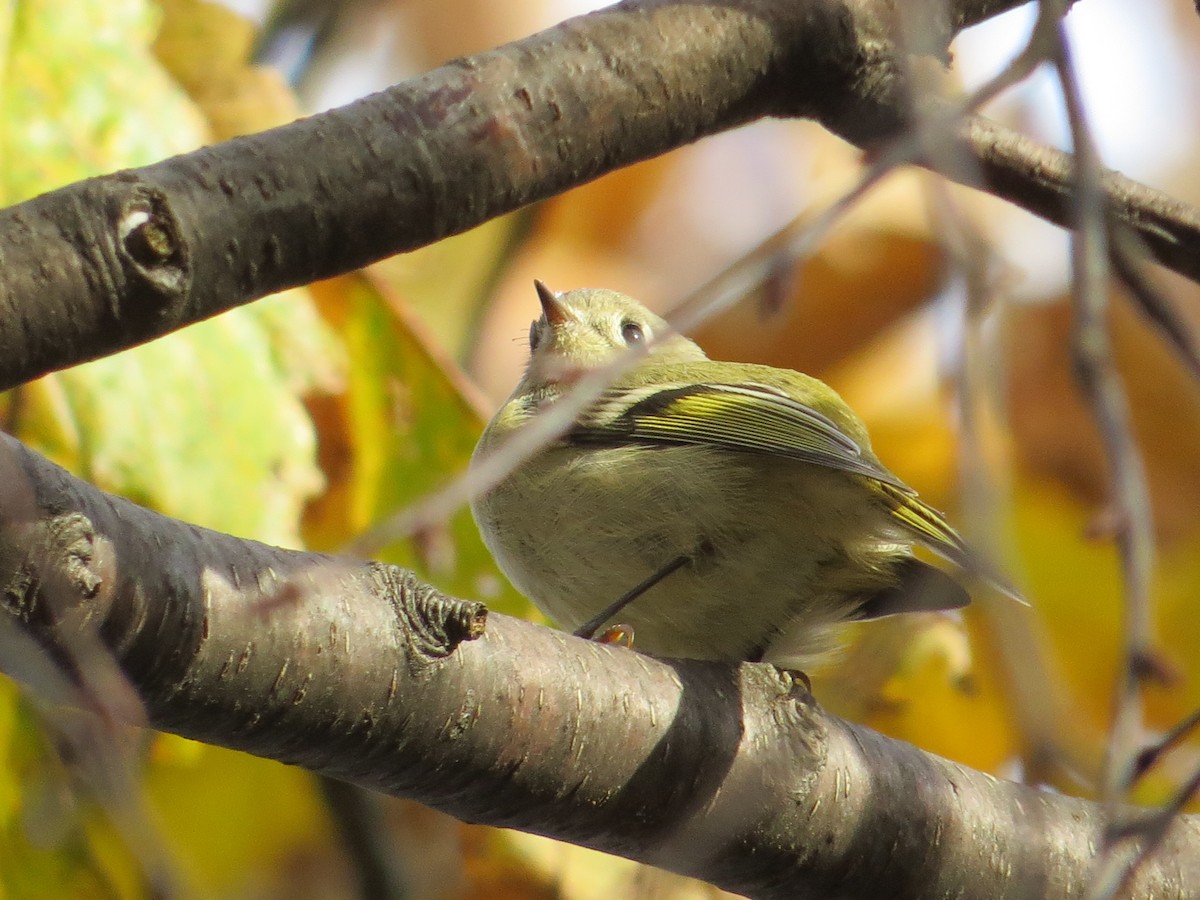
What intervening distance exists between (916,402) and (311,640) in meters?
4.09

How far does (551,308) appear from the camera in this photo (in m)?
4.09

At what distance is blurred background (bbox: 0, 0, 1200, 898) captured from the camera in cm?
238

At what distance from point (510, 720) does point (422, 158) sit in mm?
766

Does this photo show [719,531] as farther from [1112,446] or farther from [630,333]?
[1112,446]

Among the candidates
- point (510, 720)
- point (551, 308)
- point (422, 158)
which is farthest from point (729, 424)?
point (422, 158)

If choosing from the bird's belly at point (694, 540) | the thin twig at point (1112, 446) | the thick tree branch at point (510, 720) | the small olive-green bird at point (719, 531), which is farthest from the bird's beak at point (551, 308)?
the thin twig at point (1112, 446)

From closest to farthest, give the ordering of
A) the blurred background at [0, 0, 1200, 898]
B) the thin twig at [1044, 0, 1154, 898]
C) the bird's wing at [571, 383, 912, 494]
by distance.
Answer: the thin twig at [1044, 0, 1154, 898], the blurred background at [0, 0, 1200, 898], the bird's wing at [571, 383, 912, 494]

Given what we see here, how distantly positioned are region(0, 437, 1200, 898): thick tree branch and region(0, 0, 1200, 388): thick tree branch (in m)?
0.21

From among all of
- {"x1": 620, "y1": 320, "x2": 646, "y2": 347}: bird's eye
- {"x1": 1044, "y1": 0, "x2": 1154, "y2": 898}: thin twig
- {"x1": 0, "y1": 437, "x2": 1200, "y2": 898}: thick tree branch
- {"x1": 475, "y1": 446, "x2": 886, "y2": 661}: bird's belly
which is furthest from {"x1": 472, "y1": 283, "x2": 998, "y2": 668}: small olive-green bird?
{"x1": 1044, "y1": 0, "x2": 1154, "y2": 898}: thin twig

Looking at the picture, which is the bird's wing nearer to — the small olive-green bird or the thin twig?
the small olive-green bird

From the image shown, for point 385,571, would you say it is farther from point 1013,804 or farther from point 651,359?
point 651,359

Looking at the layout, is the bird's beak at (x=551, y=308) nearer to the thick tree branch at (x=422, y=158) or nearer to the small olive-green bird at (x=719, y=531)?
the small olive-green bird at (x=719, y=531)

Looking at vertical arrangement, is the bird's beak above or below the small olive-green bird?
above

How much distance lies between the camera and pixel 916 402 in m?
Result: 5.49
